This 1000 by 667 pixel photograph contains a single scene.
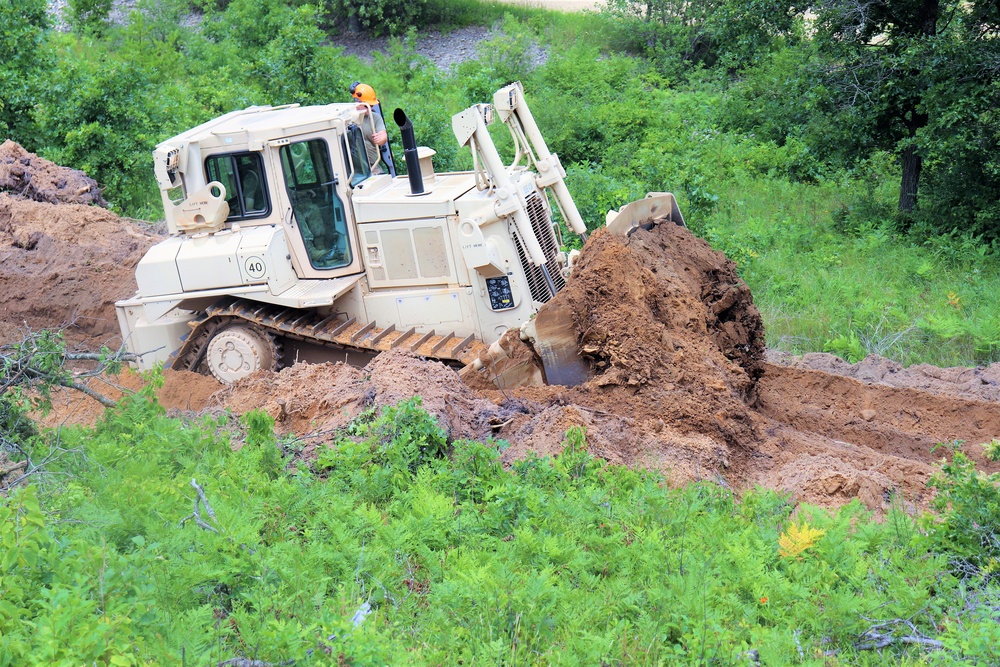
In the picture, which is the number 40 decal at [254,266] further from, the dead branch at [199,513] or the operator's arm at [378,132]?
the dead branch at [199,513]

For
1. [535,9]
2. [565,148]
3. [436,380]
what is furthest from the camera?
[535,9]

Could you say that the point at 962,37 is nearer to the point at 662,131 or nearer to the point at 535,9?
the point at 662,131

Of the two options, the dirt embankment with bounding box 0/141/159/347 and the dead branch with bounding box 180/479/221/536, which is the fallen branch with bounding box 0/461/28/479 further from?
the dirt embankment with bounding box 0/141/159/347

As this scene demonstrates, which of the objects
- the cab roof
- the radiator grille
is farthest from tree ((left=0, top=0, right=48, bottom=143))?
the radiator grille

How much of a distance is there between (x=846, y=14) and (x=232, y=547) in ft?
38.8

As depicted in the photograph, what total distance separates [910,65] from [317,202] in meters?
8.04

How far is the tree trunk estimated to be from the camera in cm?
1402

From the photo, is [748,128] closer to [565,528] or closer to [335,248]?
[335,248]

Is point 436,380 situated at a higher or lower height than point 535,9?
lower

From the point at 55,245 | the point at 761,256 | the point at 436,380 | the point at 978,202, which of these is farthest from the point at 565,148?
the point at 436,380

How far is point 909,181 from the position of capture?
14258 millimetres

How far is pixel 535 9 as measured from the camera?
29.2 metres

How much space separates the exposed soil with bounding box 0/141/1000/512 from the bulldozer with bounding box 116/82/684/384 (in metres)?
0.61

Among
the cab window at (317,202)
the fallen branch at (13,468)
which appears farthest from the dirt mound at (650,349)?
the fallen branch at (13,468)
